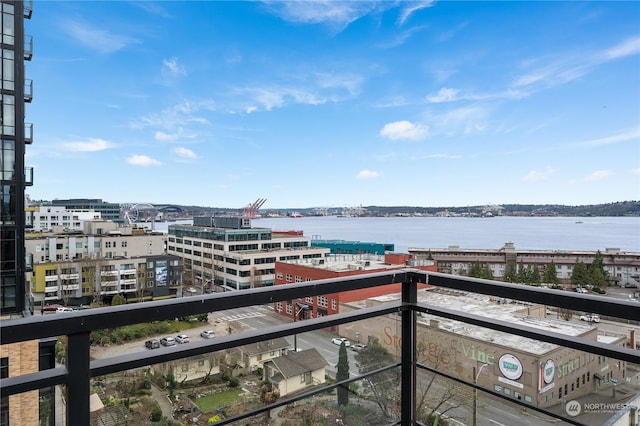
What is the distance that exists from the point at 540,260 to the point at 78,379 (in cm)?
3043

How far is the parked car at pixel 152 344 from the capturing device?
42.0 inches

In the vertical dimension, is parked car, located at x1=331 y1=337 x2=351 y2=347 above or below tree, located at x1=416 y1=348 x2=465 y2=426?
above

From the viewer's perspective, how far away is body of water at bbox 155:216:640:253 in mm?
38375

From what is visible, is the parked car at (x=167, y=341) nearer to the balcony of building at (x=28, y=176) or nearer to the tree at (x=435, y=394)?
the tree at (x=435, y=394)

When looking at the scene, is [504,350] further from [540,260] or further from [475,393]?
[540,260]

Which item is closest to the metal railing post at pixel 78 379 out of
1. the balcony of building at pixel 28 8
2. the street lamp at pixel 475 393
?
the street lamp at pixel 475 393

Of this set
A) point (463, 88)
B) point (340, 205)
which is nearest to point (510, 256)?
point (463, 88)

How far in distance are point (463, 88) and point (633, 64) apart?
13018 millimetres

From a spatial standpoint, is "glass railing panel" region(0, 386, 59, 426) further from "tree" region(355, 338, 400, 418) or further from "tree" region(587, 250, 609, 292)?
"tree" region(587, 250, 609, 292)

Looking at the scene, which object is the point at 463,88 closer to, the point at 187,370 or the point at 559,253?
the point at 559,253

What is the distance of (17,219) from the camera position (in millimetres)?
8023

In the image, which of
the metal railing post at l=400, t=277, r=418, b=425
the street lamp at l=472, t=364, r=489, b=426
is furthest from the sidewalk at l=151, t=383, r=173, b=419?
the street lamp at l=472, t=364, r=489, b=426

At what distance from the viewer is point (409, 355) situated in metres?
1.71

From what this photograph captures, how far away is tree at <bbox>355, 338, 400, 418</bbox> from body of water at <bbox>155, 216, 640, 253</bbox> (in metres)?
37.4
